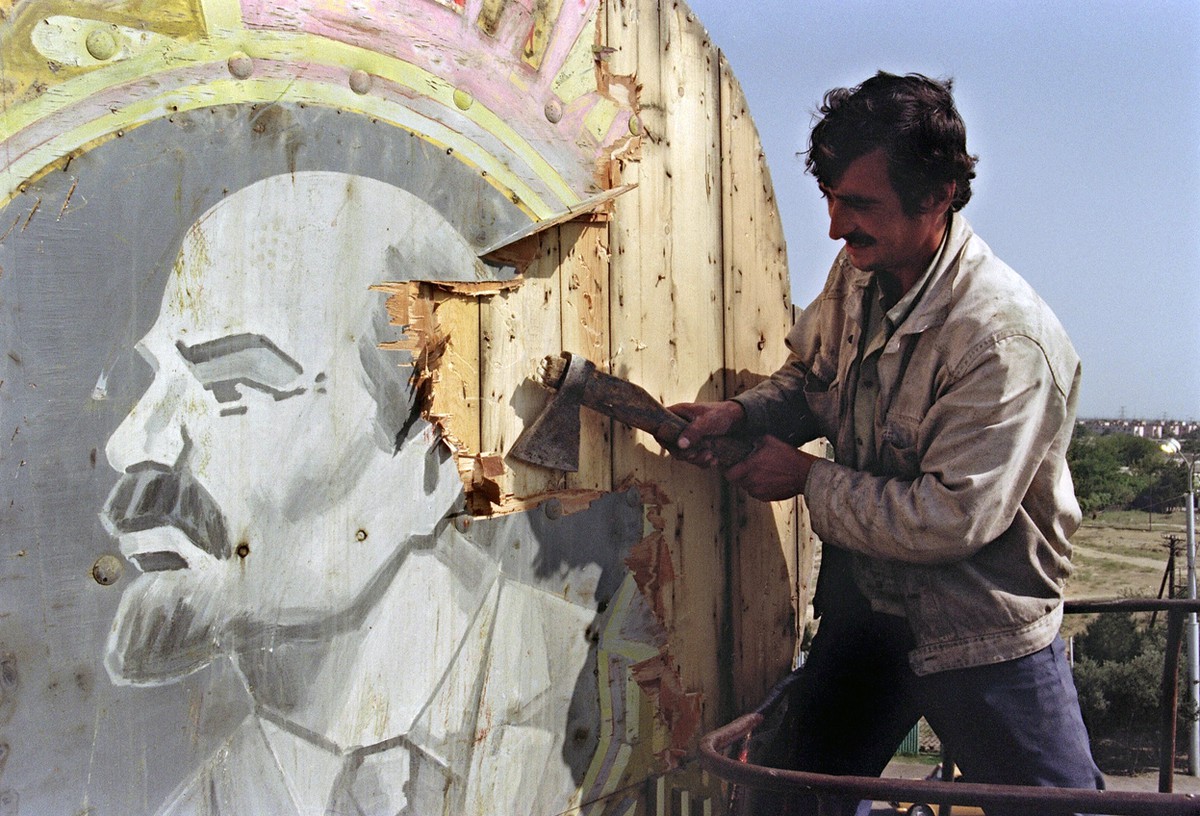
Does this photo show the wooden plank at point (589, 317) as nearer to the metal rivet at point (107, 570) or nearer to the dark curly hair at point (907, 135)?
the dark curly hair at point (907, 135)

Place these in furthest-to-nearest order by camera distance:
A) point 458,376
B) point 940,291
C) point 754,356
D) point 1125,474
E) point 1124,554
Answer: point 1125,474, point 1124,554, point 754,356, point 940,291, point 458,376

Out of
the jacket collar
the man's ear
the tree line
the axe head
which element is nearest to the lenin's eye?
the axe head

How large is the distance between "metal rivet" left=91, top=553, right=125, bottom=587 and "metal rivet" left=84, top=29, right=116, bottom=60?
3.24 feet

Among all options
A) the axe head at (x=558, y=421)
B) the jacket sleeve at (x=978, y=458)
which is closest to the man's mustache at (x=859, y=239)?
the jacket sleeve at (x=978, y=458)

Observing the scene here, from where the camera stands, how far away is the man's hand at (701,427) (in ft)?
9.86

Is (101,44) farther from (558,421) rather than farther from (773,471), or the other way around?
(773,471)

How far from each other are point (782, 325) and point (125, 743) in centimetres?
258

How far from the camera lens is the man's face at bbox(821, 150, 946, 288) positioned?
2766 millimetres

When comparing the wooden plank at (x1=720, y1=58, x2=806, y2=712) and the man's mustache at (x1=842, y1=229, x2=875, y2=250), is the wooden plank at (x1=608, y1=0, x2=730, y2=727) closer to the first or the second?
the wooden plank at (x1=720, y1=58, x2=806, y2=712)

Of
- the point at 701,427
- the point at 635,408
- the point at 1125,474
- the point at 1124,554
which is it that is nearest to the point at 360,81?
the point at 635,408

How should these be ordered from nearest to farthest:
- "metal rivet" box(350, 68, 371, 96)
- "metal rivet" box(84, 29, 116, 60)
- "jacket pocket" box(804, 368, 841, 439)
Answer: "metal rivet" box(84, 29, 116, 60)
"metal rivet" box(350, 68, 371, 96)
"jacket pocket" box(804, 368, 841, 439)

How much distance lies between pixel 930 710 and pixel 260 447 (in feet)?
6.47

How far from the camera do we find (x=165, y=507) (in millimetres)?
2008

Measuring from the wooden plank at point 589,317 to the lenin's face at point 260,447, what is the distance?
0.62 metres
